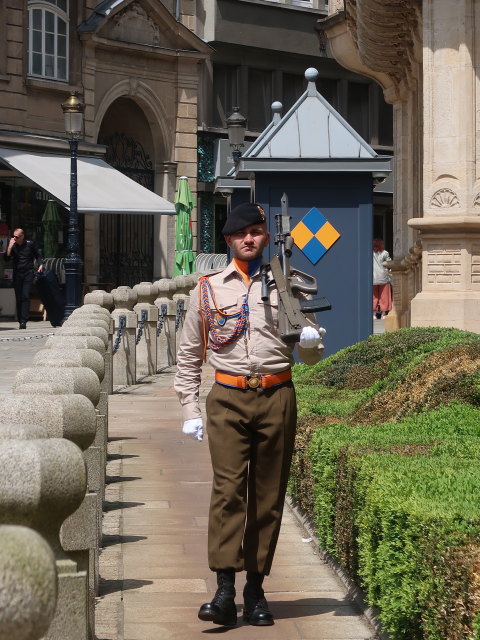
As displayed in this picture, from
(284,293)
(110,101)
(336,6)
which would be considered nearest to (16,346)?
(336,6)

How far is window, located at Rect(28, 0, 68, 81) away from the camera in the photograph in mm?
36844

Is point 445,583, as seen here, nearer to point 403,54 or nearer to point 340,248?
point 340,248

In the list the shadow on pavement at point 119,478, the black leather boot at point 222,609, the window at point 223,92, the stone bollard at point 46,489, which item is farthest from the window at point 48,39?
the stone bollard at point 46,489

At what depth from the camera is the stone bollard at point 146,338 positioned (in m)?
19.7

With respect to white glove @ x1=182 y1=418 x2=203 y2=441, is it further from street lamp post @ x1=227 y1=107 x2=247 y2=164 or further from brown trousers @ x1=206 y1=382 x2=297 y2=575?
street lamp post @ x1=227 y1=107 x2=247 y2=164

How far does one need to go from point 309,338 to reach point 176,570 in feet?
5.38

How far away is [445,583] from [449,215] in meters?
11.0

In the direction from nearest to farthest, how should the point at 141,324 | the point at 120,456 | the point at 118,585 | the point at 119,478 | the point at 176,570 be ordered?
the point at 118,585 → the point at 176,570 → the point at 119,478 → the point at 120,456 → the point at 141,324

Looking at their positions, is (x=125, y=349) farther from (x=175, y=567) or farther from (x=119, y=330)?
(x=175, y=567)

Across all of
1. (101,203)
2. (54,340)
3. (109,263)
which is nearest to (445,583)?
(54,340)

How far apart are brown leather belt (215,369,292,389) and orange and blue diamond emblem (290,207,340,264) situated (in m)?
7.85

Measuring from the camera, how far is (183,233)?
36281 mm

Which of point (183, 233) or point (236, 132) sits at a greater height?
point (236, 132)

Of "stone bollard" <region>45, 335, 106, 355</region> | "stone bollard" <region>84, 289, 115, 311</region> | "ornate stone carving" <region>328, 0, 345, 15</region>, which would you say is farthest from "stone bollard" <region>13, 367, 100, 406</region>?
"ornate stone carving" <region>328, 0, 345, 15</region>
